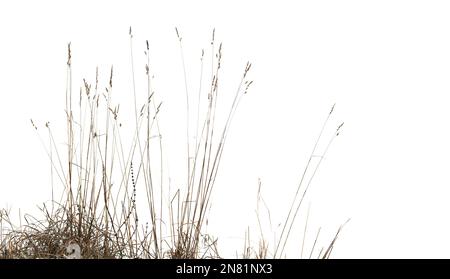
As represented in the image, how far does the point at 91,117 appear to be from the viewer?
4.12 meters

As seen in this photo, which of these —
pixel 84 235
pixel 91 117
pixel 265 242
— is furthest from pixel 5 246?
pixel 265 242

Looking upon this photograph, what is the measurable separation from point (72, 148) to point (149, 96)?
50 cm

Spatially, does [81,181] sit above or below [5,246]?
above

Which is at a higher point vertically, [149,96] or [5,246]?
[149,96]

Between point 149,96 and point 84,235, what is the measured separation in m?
0.70

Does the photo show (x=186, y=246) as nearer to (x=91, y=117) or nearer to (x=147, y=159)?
(x=147, y=159)
